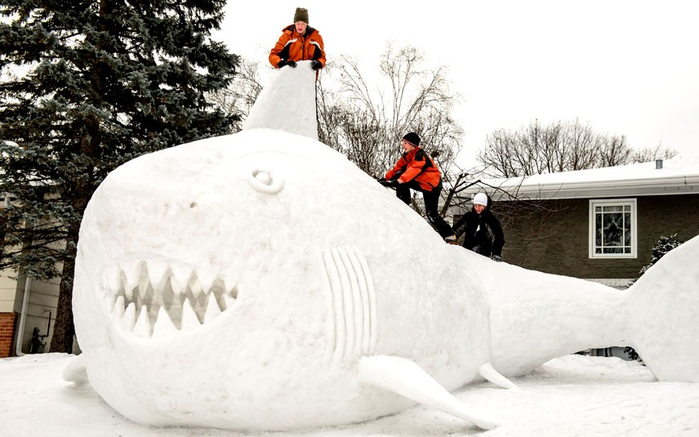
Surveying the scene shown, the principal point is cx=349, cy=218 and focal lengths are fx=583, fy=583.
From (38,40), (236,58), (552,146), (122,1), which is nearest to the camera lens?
(38,40)

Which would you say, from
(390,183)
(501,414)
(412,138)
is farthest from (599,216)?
(501,414)

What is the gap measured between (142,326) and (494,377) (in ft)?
9.51

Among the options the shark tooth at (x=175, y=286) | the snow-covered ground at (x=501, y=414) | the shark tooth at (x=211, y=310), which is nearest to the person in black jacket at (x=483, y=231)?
the snow-covered ground at (x=501, y=414)

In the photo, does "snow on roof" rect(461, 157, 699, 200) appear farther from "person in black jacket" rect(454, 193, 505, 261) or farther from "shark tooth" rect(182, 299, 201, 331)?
"shark tooth" rect(182, 299, 201, 331)

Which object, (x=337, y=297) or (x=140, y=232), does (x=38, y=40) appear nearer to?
(x=140, y=232)

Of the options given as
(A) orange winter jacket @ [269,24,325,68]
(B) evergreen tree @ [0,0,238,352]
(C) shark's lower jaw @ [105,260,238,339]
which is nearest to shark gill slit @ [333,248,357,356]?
(C) shark's lower jaw @ [105,260,238,339]

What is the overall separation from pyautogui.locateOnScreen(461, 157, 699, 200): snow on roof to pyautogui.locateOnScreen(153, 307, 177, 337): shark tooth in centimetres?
992

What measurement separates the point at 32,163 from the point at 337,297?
31.2 ft

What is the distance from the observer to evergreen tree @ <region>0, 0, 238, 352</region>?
1039cm

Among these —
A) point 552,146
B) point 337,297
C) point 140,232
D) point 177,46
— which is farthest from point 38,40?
point 552,146

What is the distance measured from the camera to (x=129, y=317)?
346 centimetres

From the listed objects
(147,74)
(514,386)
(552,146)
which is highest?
(552,146)

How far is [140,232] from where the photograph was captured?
341cm

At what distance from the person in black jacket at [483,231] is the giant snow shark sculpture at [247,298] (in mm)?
2278
